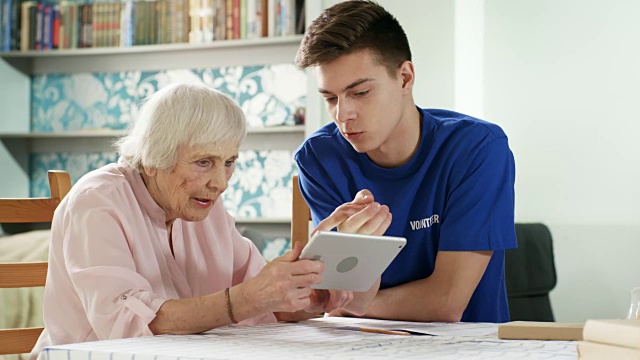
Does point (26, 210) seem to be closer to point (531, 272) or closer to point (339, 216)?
point (339, 216)

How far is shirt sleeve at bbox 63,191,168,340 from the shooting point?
144 centimetres

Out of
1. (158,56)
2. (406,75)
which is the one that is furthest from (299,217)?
(158,56)

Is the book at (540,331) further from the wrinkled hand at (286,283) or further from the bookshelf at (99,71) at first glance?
the bookshelf at (99,71)

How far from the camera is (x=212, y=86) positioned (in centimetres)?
444

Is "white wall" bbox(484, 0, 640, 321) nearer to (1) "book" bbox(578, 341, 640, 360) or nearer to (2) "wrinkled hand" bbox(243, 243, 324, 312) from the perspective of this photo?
(2) "wrinkled hand" bbox(243, 243, 324, 312)

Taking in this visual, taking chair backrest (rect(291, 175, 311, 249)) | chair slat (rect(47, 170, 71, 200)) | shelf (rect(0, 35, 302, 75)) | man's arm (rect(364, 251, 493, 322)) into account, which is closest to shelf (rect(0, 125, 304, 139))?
shelf (rect(0, 35, 302, 75))

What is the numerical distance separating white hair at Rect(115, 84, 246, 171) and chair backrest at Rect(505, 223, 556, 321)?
2116 millimetres

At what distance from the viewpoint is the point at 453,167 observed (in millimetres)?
1937

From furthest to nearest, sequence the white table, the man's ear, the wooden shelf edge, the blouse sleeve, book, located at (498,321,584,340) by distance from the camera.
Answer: the wooden shelf edge < the man's ear < the blouse sleeve < book, located at (498,321,584,340) < the white table

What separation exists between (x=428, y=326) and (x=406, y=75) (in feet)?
2.14

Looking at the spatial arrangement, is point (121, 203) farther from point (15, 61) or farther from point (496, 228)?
point (15, 61)

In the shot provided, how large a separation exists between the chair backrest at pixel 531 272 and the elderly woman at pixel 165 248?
187cm

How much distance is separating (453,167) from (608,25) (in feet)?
6.07

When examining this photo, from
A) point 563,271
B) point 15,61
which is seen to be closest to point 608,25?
point 563,271
